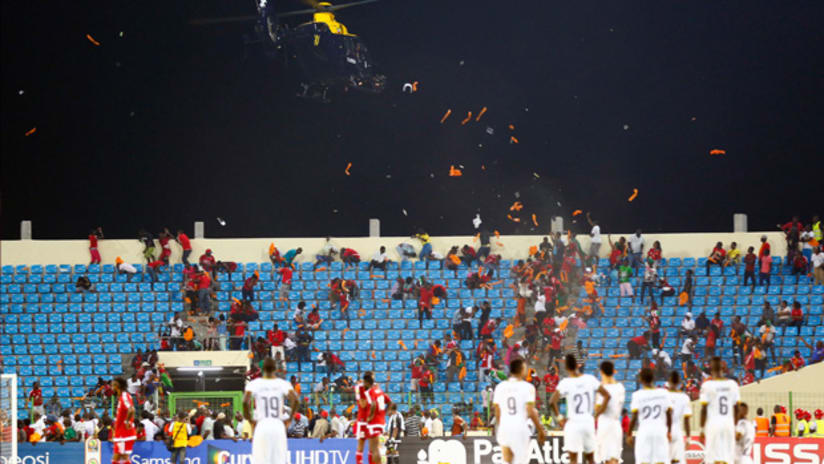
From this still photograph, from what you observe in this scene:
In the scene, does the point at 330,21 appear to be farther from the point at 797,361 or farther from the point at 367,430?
the point at 367,430

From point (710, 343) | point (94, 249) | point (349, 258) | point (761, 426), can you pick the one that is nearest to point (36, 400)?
point (94, 249)

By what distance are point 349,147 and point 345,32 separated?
3871 mm

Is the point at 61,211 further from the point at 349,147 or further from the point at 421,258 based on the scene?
the point at 421,258

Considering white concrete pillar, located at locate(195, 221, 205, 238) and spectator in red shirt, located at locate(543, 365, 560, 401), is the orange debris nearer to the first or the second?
white concrete pillar, located at locate(195, 221, 205, 238)

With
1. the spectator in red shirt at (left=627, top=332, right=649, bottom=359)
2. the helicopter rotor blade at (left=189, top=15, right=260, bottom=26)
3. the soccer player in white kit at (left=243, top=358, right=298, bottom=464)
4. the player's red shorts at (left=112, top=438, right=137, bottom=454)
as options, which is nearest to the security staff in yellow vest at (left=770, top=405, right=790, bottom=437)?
the spectator in red shirt at (left=627, top=332, right=649, bottom=359)

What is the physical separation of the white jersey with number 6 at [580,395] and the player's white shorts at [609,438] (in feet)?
1.02

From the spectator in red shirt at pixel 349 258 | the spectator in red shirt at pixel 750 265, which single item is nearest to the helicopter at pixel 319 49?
the spectator in red shirt at pixel 349 258

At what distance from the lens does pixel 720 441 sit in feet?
51.3

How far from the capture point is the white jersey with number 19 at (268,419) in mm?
15172

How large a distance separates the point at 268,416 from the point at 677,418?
18.0 feet

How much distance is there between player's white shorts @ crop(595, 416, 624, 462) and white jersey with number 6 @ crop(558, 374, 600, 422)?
12.2 inches

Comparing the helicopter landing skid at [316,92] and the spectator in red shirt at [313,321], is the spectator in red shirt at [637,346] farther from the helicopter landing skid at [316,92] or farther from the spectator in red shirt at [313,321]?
the helicopter landing skid at [316,92]

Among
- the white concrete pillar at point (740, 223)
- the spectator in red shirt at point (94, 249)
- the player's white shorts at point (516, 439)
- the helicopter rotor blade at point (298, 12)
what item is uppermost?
the helicopter rotor blade at point (298, 12)

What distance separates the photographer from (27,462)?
21.6 m
